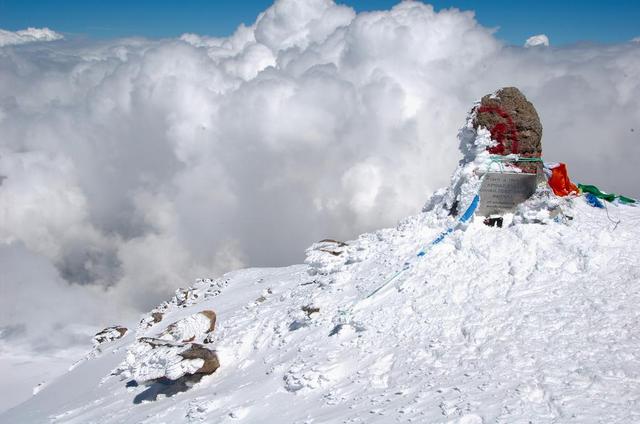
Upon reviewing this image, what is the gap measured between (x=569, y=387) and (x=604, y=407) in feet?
2.30

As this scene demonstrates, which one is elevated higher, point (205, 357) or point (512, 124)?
point (512, 124)

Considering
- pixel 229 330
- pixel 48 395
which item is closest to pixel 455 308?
pixel 229 330

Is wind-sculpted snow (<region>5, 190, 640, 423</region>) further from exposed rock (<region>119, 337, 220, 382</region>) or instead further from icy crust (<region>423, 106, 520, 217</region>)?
icy crust (<region>423, 106, 520, 217</region>)

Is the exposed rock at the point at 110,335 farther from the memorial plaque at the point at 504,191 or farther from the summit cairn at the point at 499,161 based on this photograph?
the memorial plaque at the point at 504,191

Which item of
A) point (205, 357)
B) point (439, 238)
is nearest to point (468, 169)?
point (439, 238)

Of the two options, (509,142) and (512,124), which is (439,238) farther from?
(512,124)

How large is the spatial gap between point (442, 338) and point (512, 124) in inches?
316

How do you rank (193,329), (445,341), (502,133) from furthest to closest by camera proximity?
(193,329) → (502,133) → (445,341)

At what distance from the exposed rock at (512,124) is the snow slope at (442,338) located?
66 centimetres

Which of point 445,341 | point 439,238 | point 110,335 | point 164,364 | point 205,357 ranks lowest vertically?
point 445,341

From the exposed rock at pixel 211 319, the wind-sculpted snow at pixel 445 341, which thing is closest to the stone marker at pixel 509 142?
the wind-sculpted snow at pixel 445 341

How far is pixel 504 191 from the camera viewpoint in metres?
15.7

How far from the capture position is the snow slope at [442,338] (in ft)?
30.6

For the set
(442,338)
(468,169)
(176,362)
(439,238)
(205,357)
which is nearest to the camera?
(442,338)
